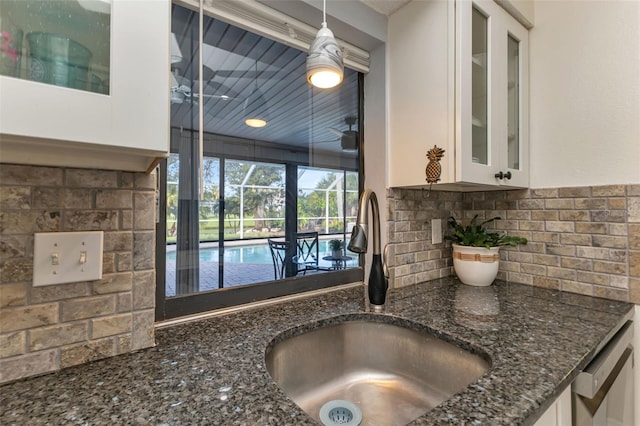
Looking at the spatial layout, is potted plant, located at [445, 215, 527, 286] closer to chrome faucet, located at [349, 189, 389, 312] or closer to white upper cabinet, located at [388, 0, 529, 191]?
white upper cabinet, located at [388, 0, 529, 191]

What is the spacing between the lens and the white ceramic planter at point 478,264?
4.62 feet

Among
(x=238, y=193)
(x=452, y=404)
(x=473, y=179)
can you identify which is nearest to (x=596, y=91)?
(x=473, y=179)

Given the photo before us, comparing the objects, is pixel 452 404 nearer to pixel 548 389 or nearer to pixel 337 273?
pixel 548 389

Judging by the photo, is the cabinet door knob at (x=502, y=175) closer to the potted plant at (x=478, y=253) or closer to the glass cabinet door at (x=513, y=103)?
the glass cabinet door at (x=513, y=103)

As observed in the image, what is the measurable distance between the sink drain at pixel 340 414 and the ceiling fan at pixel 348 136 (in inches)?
44.8

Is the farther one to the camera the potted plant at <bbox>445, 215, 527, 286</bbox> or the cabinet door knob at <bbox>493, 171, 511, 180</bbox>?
the potted plant at <bbox>445, 215, 527, 286</bbox>

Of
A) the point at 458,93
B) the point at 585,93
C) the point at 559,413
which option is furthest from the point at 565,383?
the point at 585,93

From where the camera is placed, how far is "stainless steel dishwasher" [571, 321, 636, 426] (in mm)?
725

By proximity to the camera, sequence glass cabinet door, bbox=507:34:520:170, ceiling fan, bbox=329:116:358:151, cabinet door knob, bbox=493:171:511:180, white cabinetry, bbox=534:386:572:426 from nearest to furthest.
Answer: white cabinetry, bbox=534:386:572:426 < cabinet door knob, bbox=493:171:511:180 < glass cabinet door, bbox=507:34:520:170 < ceiling fan, bbox=329:116:358:151

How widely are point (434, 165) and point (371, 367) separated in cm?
82

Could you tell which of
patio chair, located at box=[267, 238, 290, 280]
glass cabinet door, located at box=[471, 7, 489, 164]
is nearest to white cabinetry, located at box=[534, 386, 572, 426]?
glass cabinet door, located at box=[471, 7, 489, 164]

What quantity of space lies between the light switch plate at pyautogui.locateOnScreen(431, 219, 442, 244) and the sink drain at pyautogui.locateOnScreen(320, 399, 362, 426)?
0.94 meters

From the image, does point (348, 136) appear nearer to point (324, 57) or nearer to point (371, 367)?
point (324, 57)

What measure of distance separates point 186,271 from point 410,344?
0.84 metres
